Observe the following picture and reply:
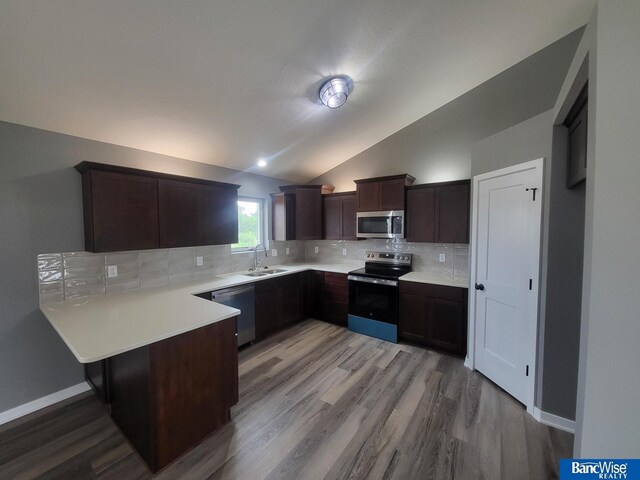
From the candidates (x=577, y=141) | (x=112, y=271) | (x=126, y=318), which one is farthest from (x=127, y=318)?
(x=577, y=141)

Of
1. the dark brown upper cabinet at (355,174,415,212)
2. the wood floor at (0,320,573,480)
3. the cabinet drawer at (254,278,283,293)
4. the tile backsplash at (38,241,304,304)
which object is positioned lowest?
the wood floor at (0,320,573,480)

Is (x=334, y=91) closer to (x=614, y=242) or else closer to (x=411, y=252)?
(x=614, y=242)

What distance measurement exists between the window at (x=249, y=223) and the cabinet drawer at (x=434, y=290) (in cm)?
244

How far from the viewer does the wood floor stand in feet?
4.98

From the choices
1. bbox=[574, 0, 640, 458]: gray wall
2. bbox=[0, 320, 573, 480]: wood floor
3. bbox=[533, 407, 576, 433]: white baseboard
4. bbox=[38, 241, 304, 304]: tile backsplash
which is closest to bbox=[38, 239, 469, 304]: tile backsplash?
bbox=[38, 241, 304, 304]: tile backsplash

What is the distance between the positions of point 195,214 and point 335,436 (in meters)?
2.51

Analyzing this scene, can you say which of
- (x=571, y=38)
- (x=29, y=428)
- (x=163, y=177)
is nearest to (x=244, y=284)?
(x=163, y=177)

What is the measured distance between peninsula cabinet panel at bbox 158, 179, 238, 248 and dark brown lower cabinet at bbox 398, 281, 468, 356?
2413mm

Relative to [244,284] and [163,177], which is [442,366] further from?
[163,177]

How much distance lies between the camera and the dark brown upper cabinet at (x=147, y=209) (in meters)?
2.10

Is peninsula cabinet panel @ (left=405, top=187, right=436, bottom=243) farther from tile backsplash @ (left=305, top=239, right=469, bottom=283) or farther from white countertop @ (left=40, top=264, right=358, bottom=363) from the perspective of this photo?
white countertop @ (left=40, top=264, right=358, bottom=363)

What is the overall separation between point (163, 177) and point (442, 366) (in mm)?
3590

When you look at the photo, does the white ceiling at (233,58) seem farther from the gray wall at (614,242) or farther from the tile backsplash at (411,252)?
the tile backsplash at (411,252)

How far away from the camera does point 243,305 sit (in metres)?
3.00
